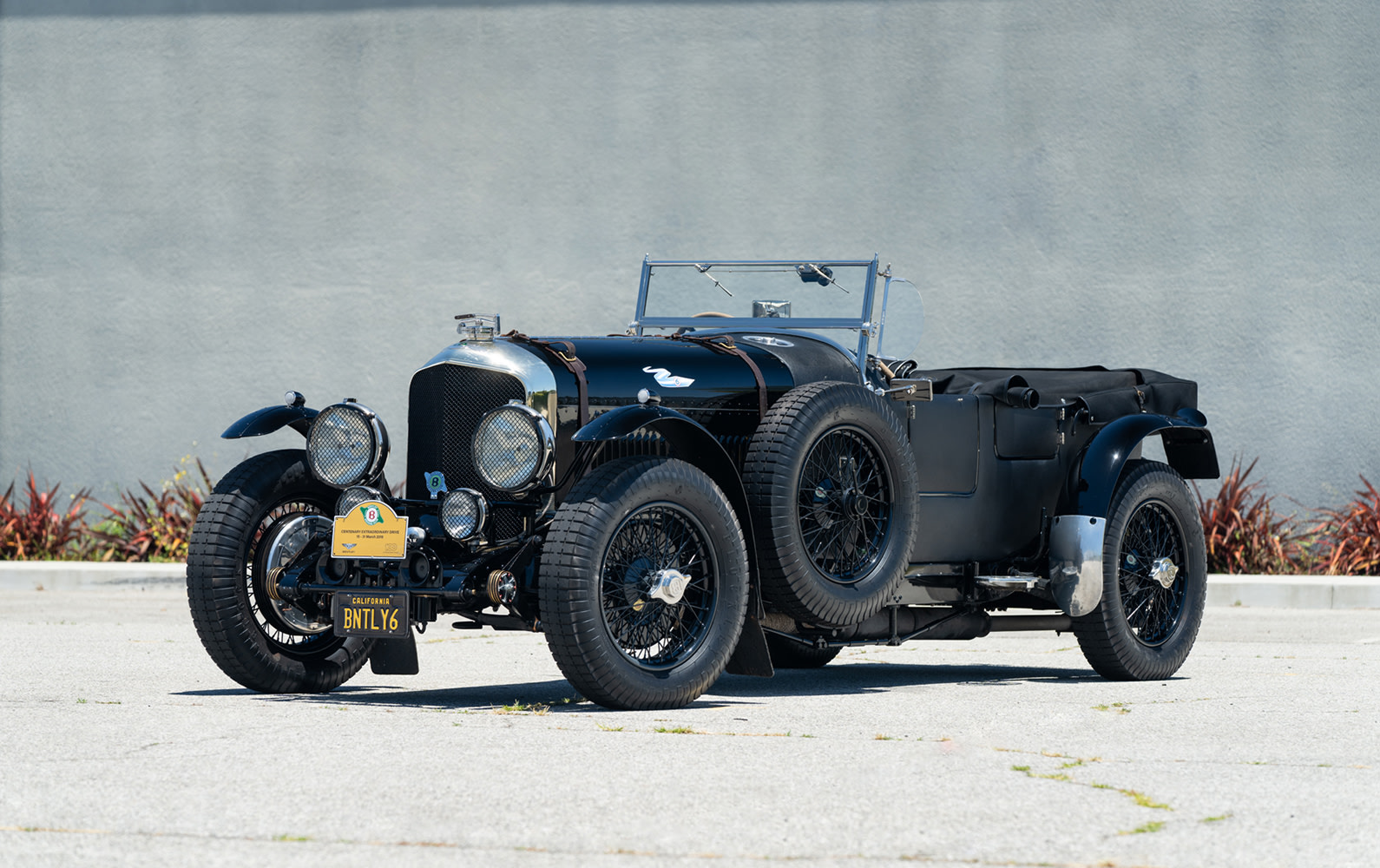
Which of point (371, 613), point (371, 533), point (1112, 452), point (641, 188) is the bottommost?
point (371, 613)

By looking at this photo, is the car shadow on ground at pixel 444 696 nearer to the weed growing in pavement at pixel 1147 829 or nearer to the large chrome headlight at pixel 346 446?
the large chrome headlight at pixel 346 446

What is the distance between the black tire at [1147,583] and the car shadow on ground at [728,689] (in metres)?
0.29

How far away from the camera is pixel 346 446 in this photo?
24.1ft

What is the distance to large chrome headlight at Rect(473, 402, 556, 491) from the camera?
680 centimetres

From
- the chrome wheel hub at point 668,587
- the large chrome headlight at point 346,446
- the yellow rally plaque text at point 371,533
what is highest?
the large chrome headlight at point 346,446

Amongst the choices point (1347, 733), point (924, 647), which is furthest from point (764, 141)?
point (1347, 733)

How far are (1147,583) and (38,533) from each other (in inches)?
425

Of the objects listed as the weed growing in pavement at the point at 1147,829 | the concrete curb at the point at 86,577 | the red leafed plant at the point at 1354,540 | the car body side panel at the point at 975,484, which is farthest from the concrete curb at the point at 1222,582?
the weed growing in pavement at the point at 1147,829

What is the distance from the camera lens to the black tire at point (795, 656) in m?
8.93

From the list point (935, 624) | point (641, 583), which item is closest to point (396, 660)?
point (641, 583)

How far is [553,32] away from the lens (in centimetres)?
1683

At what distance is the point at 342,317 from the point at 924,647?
7889mm

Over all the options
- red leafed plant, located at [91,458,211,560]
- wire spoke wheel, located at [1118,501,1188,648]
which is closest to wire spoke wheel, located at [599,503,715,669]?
wire spoke wheel, located at [1118,501,1188,648]

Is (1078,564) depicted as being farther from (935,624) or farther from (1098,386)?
(1098,386)
